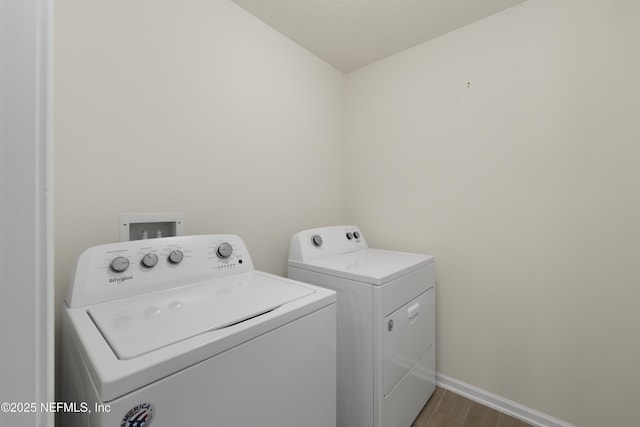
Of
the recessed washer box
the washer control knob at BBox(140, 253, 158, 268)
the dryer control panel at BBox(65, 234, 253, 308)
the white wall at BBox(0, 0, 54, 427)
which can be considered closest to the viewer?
the white wall at BBox(0, 0, 54, 427)

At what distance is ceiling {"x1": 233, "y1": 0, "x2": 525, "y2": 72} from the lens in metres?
1.33

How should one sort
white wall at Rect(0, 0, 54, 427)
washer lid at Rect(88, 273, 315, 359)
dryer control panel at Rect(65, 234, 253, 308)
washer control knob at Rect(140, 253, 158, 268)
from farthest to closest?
washer control knob at Rect(140, 253, 158, 268) → dryer control panel at Rect(65, 234, 253, 308) → washer lid at Rect(88, 273, 315, 359) → white wall at Rect(0, 0, 54, 427)

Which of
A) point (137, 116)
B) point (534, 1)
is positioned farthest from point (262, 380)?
point (534, 1)

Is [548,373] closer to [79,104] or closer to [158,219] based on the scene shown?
[158,219]

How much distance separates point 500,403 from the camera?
139 cm

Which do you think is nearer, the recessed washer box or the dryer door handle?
the recessed washer box

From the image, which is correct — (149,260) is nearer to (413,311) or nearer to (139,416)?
(139,416)

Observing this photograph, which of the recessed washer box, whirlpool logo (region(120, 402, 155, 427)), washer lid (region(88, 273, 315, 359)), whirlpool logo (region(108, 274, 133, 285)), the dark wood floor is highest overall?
the recessed washer box

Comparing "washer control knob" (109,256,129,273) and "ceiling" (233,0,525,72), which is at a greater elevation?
"ceiling" (233,0,525,72)

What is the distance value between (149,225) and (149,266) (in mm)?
268

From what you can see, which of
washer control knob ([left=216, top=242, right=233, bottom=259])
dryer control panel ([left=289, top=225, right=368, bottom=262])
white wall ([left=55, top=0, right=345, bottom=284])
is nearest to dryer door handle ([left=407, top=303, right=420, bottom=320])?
dryer control panel ([left=289, top=225, right=368, bottom=262])

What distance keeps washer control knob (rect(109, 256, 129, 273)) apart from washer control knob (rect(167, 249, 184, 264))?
0.41 ft

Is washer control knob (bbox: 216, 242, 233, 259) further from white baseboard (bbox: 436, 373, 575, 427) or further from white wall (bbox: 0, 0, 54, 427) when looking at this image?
white baseboard (bbox: 436, 373, 575, 427)

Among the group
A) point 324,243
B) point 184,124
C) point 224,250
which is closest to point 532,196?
point 324,243
